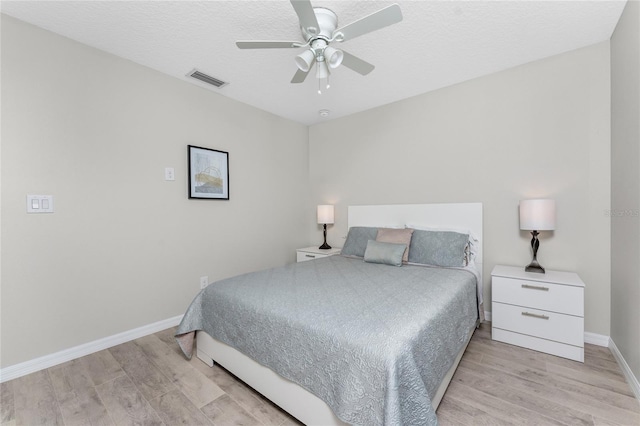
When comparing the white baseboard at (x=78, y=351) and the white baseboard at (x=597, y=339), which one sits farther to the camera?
the white baseboard at (x=597, y=339)

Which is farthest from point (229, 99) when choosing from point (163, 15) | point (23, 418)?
point (23, 418)

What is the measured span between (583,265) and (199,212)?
3506 millimetres

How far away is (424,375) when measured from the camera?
1.23 m

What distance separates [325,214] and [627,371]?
2.89m

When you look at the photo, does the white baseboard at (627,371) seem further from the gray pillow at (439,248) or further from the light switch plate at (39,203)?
the light switch plate at (39,203)

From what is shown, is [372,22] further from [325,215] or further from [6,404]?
[6,404]

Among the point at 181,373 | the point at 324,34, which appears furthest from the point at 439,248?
the point at 181,373

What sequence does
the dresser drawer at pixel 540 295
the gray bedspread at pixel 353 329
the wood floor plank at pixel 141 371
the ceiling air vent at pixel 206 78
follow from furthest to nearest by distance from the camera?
the ceiling air vent at pixel 206 78, the dresser drawer at pixel 540 295, the wood floor plank at pixel 141 371, the gray bedspread at pixel 353 329

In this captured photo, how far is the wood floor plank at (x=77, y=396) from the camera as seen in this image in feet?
4.90

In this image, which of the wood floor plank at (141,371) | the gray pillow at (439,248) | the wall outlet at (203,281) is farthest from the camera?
the wall outlet at (203,281)

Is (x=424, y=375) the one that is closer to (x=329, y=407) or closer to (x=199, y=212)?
(x=329, y=407)

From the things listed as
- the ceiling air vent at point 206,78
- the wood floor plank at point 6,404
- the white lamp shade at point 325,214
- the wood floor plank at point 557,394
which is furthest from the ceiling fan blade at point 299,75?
the wood floor plank at point 6,404

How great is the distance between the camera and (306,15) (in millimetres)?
1484

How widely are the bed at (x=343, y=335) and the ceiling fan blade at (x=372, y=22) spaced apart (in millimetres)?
1564
